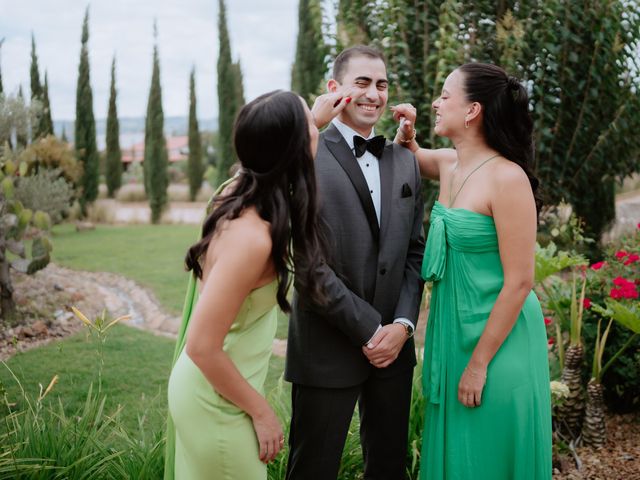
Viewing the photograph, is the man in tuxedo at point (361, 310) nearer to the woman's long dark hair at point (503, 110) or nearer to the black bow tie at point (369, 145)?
the black bow tie at point (369, 145)

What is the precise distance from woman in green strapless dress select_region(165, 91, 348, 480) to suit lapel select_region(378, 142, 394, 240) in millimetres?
606

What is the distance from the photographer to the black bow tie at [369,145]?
2482mm

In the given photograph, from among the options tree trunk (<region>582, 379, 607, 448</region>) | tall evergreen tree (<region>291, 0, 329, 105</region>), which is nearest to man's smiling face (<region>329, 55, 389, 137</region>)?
tree trunk (<region>582, 379, 607, 448</region>)

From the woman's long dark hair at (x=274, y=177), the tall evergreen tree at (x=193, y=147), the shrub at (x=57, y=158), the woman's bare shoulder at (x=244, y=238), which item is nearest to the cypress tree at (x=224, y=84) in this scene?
the tall evergreen tree at (x=193, y=147)

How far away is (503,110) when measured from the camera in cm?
233

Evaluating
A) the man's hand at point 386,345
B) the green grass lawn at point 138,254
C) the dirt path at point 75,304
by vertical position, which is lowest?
the green grass lawn at point 138,254

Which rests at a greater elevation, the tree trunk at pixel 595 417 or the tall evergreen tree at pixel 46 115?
the tall evergreen tree at pixel 46 115

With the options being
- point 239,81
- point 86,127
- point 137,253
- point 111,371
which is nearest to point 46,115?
point 86,127

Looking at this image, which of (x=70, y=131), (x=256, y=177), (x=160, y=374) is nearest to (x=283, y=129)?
(x=256, y=177)

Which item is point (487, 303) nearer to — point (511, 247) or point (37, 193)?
point (511, 247)

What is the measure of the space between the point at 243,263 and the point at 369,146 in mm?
1089

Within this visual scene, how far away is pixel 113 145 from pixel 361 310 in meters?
21.2

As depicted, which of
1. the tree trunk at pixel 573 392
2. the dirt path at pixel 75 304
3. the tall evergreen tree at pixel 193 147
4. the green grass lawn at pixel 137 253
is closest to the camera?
the tree trunk at pixel 573 392

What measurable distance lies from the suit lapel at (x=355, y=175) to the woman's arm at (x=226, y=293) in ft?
2.51
